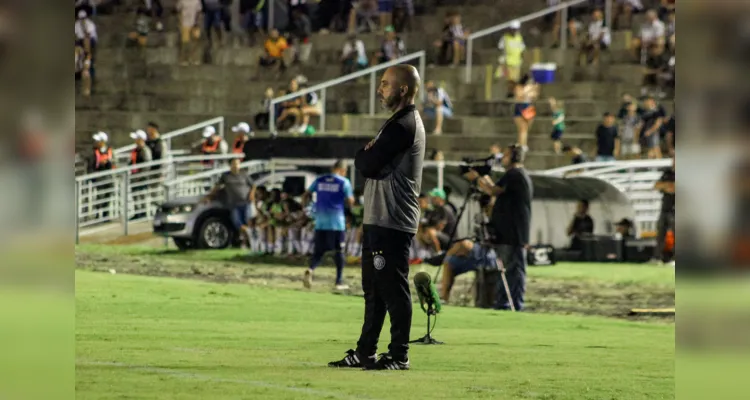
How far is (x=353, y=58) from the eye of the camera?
42.7 metres

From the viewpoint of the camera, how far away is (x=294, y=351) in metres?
13.1

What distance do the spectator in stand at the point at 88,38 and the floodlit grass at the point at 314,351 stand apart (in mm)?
25952

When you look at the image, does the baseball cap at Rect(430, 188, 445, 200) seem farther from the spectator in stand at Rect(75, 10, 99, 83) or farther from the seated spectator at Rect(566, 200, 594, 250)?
the spectator in stand at Rect(75, 10, 99, 83)

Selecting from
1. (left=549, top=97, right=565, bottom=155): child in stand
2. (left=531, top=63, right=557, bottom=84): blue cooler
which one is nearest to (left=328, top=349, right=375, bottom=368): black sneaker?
(left=549, top=97, right=565, bottom=155): child in stand

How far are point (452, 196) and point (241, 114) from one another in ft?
45.4

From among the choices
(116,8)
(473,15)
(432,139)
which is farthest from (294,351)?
(116,8)

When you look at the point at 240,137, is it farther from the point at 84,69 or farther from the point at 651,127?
the point at 84,69

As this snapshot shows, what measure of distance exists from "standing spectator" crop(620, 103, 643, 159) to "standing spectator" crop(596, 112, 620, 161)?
40cm

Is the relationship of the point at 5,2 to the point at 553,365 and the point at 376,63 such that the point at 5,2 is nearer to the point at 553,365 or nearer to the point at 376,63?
the point at 553,365

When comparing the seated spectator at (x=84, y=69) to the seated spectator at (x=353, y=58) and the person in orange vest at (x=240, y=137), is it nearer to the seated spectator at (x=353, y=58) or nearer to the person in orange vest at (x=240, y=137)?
the seated spectator at (x=353, y=58)

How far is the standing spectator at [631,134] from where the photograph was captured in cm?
3669

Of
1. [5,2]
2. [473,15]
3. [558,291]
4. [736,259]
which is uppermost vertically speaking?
[473,15]

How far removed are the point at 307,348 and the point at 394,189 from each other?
302 cm

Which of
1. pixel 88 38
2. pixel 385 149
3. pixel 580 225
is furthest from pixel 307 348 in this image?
pixel 88 38
